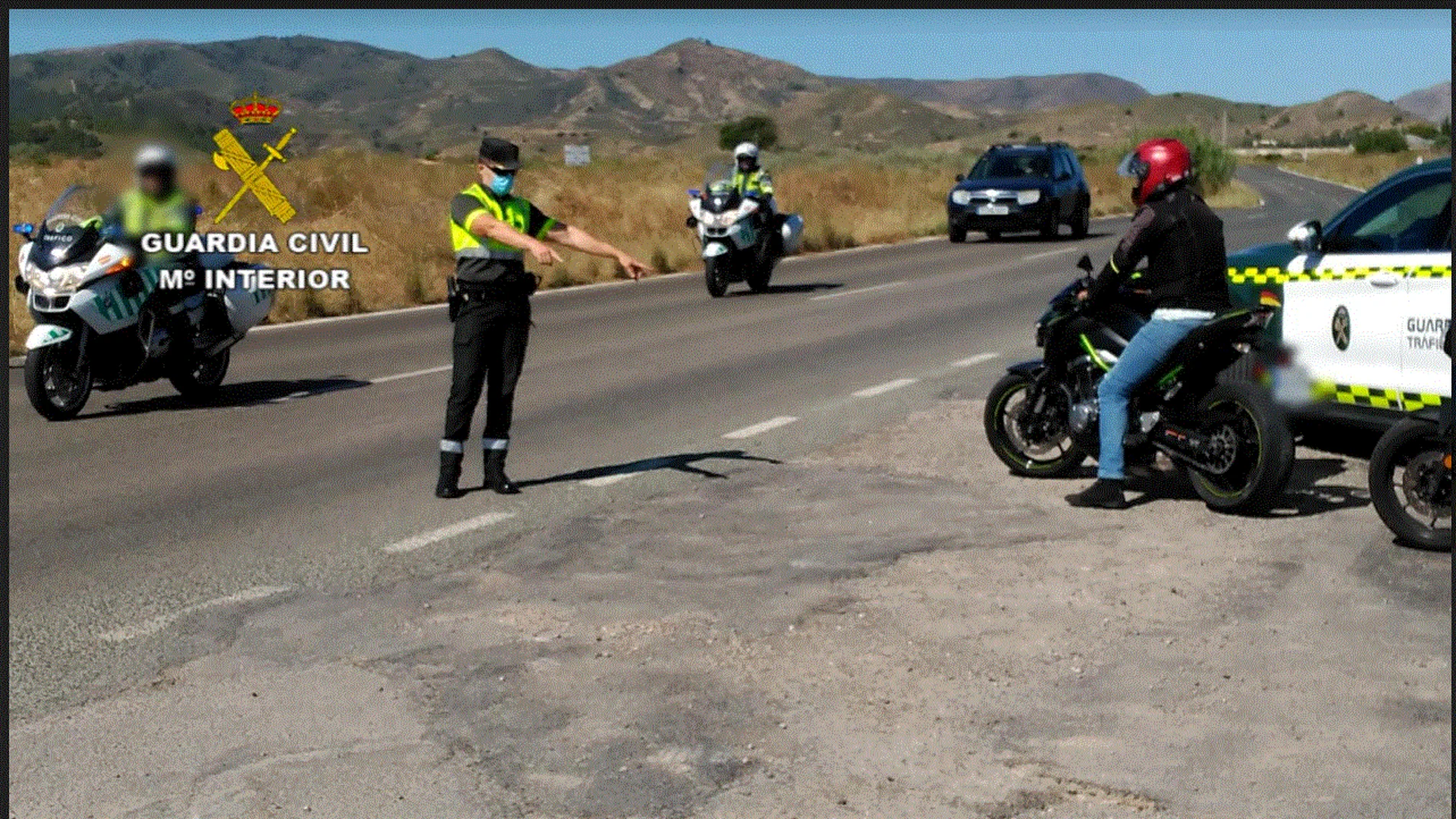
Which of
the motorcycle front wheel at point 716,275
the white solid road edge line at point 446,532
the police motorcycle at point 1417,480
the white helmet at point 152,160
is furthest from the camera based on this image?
the motorcycle front wheel at point 716,275

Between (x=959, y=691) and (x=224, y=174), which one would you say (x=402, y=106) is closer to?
(x=224, y=174)

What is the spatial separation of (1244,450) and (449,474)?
3.84m

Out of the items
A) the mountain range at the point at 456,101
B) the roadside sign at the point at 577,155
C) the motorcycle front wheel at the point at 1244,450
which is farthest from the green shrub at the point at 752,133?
the motorcycle front wheel at the point at 1244,450

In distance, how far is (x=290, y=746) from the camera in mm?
5641

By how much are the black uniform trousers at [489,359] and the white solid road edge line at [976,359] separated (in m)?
5.85

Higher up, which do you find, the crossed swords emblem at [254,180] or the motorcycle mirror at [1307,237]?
the motorcycle mirror at [1307,237]

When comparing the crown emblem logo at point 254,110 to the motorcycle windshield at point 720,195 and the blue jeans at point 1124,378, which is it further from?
the blue jeans at point 1124,378

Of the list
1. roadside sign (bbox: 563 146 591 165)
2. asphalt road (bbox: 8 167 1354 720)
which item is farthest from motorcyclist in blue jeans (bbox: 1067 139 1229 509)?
roadside sign (bbox: 563 146 591 165)

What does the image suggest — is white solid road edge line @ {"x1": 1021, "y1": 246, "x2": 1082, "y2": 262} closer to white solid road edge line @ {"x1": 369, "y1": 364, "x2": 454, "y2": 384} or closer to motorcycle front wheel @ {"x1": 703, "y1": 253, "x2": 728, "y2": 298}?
motorcycle front wheel @ {"x1": 703, "y1": 253, "x2": 728, "y2": 298}

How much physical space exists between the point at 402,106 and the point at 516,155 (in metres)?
130

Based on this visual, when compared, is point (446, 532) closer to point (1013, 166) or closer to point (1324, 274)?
point (1324, 274)

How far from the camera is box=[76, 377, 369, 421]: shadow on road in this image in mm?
13227

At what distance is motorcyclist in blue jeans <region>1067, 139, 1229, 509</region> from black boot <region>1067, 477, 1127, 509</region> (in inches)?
0.9

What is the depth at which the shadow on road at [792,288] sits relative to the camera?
2303cm
